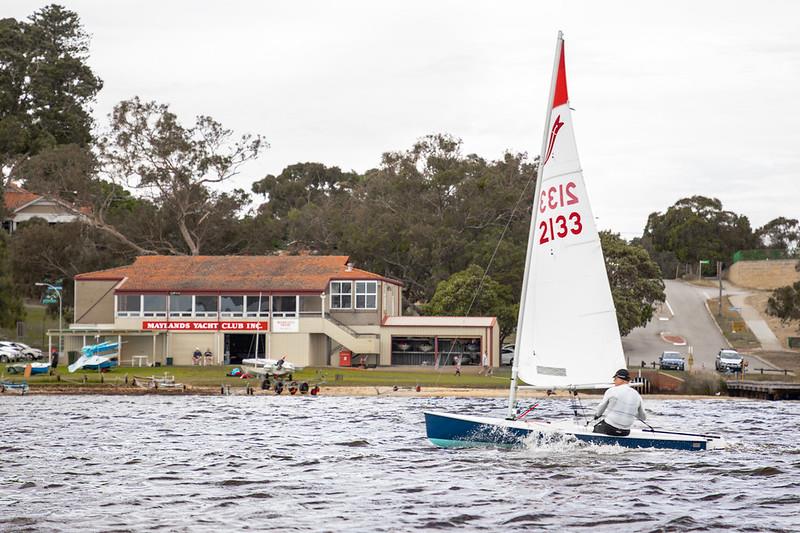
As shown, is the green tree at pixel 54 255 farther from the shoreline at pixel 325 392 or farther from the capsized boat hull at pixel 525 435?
the capsized boat hull at pixel 525 435

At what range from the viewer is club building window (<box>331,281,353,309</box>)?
81375 millimetres

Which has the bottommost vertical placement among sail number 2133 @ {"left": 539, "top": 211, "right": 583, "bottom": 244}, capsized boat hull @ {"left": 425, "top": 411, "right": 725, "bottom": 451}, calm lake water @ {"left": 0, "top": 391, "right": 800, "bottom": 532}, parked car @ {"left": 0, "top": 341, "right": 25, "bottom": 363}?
calm lake water @ {"left": 0, "top": 391, "right": 800, "bottom": 532}

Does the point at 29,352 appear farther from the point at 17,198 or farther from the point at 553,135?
the point at 553,135

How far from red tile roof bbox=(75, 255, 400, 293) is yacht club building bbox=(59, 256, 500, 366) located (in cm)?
10

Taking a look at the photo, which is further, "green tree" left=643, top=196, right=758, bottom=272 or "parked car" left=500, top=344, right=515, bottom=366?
"green tree" left=643, top=196, right=758, bottom=272

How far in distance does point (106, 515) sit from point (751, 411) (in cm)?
3817

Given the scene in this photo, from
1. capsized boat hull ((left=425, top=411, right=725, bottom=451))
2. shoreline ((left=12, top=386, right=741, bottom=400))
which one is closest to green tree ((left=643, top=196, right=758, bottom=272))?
shoreline ((left=12, top=386, right=741, bottom=400))

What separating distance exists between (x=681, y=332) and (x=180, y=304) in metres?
47.1

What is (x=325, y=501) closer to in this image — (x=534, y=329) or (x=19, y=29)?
(x=534, y=329)

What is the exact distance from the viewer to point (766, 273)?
428 ft

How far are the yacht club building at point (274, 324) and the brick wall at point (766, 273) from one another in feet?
193

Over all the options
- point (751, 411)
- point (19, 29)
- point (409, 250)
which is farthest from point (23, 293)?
point (751, 411)

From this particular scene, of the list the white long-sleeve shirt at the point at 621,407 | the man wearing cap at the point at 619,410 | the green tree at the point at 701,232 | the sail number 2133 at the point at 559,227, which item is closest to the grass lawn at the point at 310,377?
the man wearing cap at the point at 619,410

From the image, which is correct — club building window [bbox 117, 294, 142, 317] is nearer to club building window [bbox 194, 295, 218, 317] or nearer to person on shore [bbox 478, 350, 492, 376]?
club building window [bbox 194, 295, 218, 317]
